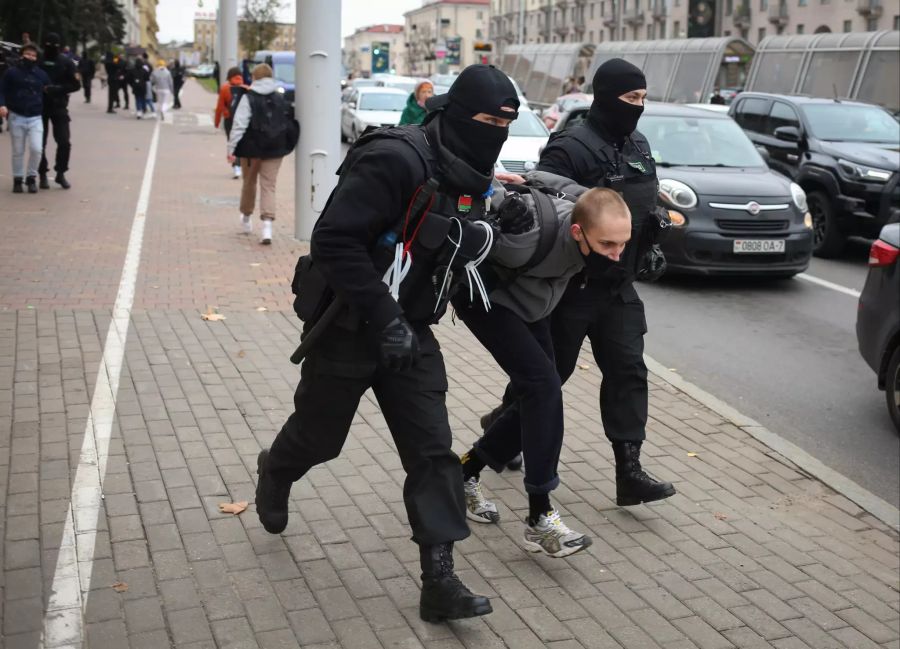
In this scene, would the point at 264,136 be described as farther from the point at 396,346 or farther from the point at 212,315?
the point at 396,346

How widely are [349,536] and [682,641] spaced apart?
1.40 metres

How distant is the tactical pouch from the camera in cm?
392

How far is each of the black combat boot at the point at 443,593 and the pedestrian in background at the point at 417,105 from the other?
9045 mm

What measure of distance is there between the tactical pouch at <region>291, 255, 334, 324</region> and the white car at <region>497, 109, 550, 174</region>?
11.3m

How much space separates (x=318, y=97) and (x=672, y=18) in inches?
3239

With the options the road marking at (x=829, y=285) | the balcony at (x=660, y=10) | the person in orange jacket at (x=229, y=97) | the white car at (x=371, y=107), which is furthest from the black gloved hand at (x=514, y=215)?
the balcony at (x=660, y=10)

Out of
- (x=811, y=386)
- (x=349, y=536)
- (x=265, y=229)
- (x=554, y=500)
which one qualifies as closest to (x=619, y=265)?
(x=554, y=500)

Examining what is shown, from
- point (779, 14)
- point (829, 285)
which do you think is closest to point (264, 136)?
point (829, 285)

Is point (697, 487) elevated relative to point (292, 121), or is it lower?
lower

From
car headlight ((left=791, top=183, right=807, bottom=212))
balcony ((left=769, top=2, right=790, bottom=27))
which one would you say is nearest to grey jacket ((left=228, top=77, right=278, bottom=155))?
car headlight ((left=791, top=183, right=807, bottom=212))

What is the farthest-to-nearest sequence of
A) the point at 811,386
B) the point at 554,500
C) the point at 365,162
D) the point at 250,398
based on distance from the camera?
1. the point at 811,386
2. the point at 250,398
3. the point at 554,500
4. the point at 365,162

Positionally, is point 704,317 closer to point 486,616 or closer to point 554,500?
point 554,500

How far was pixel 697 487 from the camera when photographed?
18.2ft

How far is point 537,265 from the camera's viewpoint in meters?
4.30
